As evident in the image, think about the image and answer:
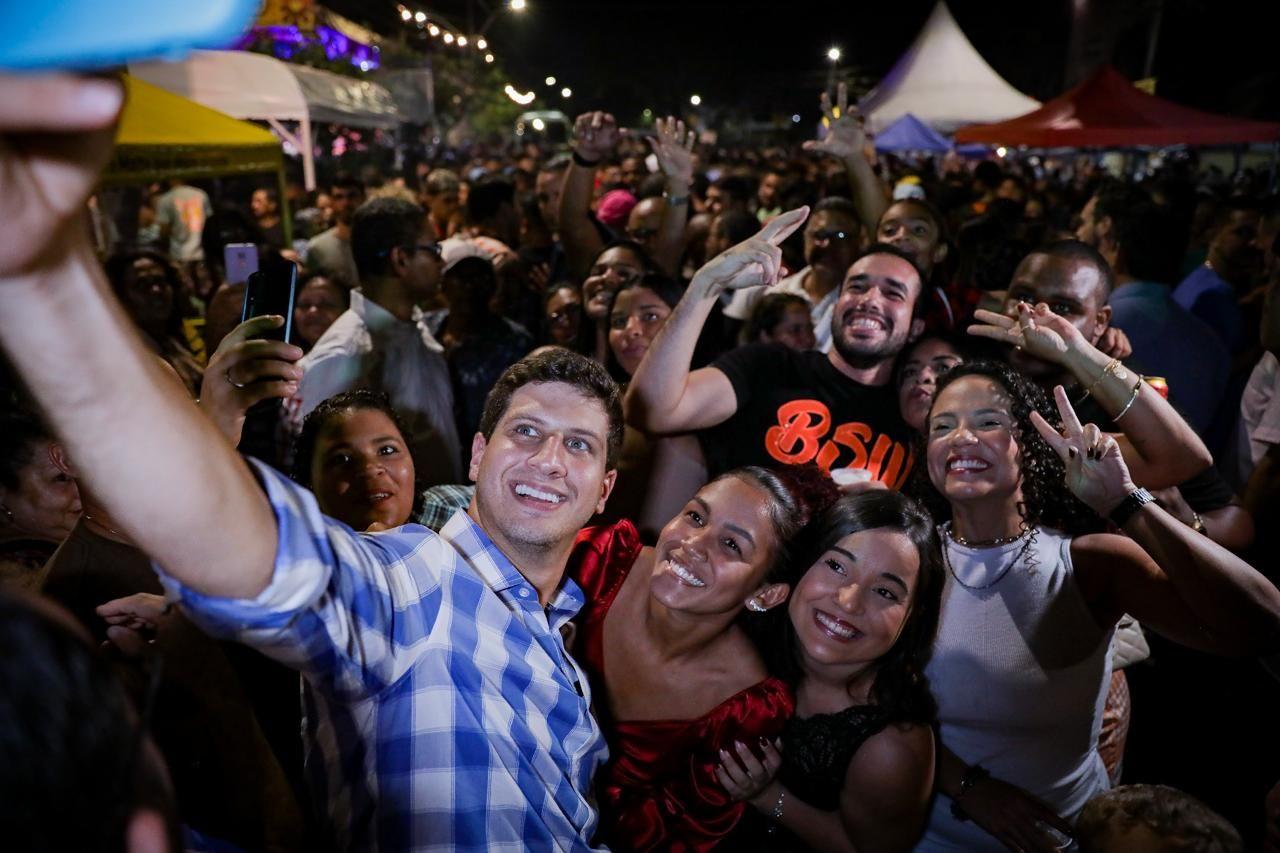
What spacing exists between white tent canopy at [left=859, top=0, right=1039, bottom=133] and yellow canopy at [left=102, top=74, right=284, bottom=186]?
36.1 ft

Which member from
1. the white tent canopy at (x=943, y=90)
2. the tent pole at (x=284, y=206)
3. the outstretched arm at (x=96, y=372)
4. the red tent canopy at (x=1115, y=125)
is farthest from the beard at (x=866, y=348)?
the white tent canopy at (x=943, y=90)

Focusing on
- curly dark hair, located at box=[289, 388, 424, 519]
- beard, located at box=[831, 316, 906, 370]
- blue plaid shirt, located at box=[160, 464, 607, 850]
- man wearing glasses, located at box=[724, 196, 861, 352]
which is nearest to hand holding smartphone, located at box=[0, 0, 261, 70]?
blue plaid shirt, located at box=[160, 464, 607, 850]

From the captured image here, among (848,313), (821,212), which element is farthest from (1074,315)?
(821,212)

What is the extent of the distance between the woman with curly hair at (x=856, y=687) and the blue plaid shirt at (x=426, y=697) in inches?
24.2

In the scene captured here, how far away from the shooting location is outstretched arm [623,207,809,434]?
284 centimetres

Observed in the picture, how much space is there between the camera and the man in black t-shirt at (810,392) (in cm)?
302

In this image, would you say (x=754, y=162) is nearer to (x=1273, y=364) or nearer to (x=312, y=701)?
(x=1273, y=364)

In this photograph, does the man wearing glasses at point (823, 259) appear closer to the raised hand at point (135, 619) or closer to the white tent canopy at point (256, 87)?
the raised hand at point (135, 619)

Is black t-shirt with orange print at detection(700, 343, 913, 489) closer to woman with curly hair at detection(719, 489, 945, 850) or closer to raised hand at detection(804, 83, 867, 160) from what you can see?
woman with curly hair at detection(719, 489, 945, 850)

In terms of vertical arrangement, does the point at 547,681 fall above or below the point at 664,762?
above

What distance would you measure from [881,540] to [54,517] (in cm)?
224

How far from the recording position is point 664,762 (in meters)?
2.06

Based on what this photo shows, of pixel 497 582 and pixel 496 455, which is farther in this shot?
pixel 496 455

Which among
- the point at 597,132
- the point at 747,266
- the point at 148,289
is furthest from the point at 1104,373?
the point at 148,289
